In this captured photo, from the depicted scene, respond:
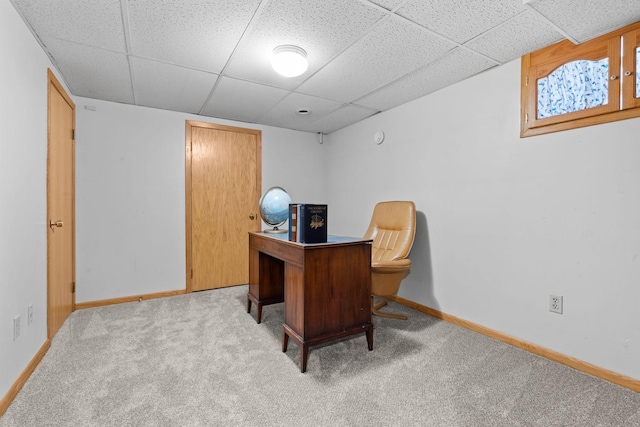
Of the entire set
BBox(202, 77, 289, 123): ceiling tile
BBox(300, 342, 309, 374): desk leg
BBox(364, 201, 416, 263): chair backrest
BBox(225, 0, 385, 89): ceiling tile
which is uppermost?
BBox(202, 77, 289, 123): ceiling tile

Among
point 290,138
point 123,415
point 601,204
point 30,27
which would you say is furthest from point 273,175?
point 601,204

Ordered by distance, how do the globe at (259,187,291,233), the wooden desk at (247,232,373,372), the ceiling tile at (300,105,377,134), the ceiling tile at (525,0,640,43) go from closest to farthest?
the ceiling tile at (525,0,640,43)
the wooden desk at (247,232,373,372)
the globe at (259,187,291,233)
the ceiling tile at (300,105,377,134)

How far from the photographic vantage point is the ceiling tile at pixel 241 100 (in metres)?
2.76

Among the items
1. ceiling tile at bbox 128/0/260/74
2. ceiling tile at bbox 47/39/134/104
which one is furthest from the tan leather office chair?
ceiling tile at bbox 47/39/134/104

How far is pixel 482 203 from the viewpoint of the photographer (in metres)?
2.44

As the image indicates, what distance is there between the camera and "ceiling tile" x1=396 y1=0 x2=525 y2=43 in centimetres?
162

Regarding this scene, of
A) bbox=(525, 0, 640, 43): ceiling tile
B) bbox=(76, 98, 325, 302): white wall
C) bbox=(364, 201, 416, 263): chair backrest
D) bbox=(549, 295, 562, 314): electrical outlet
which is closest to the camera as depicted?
bbox=(525, 0, 640, 43): ceiling tile

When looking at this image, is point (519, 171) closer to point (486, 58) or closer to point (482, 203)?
point (482, 203)

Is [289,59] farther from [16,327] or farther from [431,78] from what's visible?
[16,327]

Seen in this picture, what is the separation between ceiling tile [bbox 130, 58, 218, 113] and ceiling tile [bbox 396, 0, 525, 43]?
1.68 meters

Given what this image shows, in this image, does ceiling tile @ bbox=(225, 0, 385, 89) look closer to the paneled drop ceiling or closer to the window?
the paneled drop ceiling

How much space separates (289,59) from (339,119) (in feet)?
5.71

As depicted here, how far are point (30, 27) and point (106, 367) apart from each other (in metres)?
2.18

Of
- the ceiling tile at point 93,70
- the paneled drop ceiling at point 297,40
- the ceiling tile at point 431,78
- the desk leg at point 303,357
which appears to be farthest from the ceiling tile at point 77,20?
the desk leg at point 303,357
